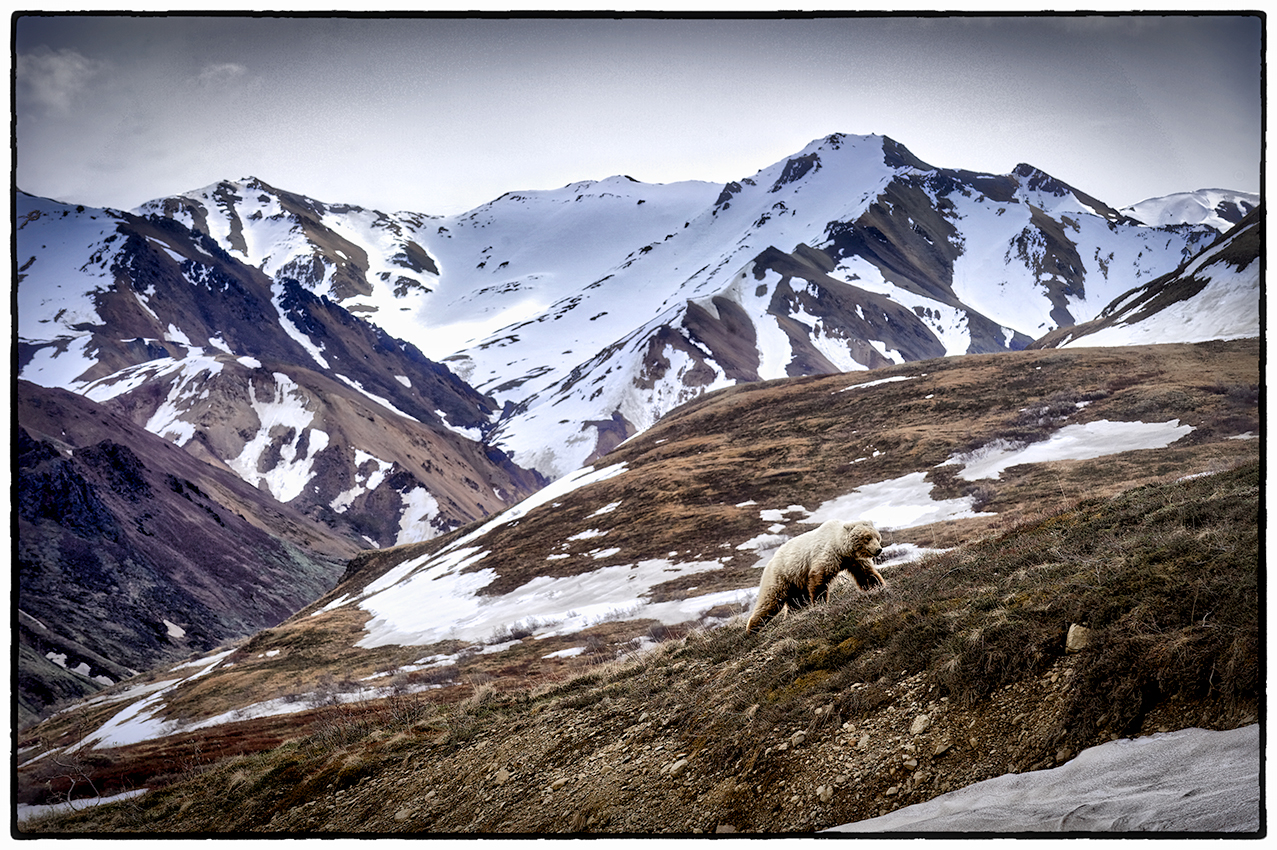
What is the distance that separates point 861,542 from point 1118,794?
4.81m

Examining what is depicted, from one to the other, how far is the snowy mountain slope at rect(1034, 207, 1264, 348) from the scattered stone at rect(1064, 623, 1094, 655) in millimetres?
4835

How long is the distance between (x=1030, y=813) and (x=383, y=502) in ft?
372

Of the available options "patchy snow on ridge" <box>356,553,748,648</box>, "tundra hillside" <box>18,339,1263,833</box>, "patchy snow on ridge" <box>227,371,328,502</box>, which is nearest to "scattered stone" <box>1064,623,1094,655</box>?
"tundra hillside" <box>18,339,1263,833</box>

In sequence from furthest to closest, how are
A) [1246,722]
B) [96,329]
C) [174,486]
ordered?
[96,329] < [174,486] < [1246,722]

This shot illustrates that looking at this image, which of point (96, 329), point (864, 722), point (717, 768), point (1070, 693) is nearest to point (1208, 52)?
point (1070, 693)

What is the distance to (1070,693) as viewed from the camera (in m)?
6.29

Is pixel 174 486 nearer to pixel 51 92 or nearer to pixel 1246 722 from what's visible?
pixel 51 92

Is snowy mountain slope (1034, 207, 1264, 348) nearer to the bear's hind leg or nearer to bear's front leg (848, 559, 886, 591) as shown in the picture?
bear's front leg (848, 559, 886, 591)

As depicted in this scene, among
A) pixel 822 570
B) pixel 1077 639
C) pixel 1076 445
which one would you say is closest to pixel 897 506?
pixel 1076 445

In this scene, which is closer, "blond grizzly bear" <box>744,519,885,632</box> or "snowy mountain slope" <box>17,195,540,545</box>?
"blond grizzly bear" <box>744,519,885,632</box>

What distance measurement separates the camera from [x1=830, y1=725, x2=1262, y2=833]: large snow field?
6.03 meters

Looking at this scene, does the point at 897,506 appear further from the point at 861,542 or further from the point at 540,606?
the point at 861,542

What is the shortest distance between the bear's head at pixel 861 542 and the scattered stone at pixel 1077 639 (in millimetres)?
4032

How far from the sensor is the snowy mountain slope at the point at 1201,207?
10234mm
